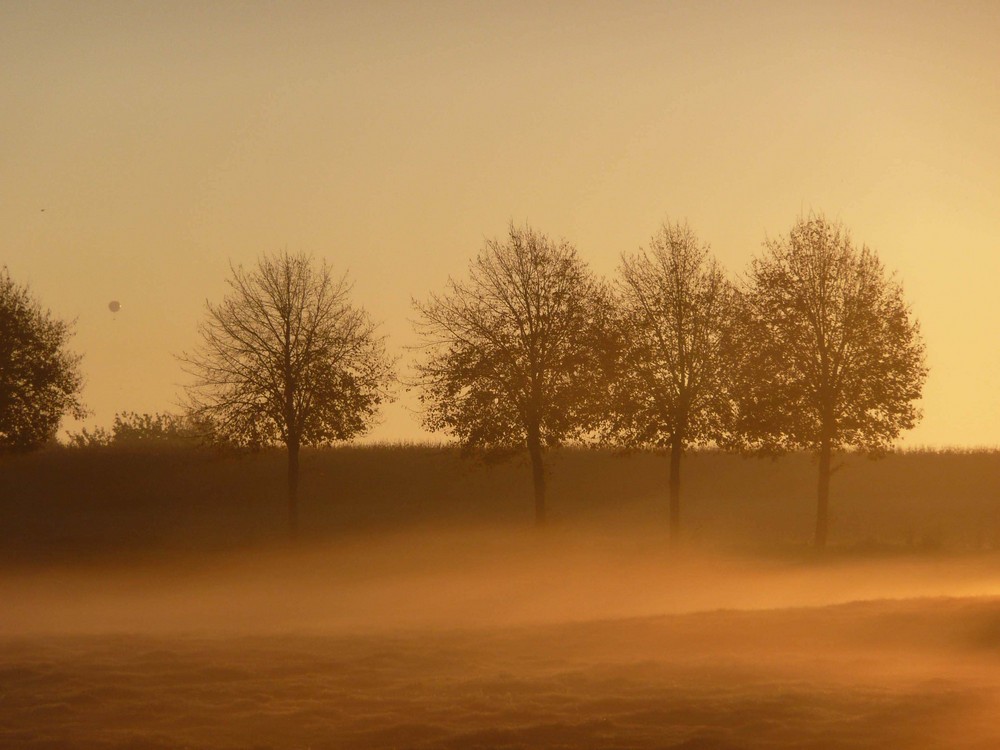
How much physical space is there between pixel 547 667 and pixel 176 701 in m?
5.26

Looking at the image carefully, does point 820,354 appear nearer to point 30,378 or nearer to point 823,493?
point 823,493

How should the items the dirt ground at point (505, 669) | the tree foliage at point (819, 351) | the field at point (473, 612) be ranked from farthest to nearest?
1. the tree foliage at point (819, 351)
2. the field at point (473, 612)
3. the dirt ground at point (505, 669)

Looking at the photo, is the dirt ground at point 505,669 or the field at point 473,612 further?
the field at point 473,612

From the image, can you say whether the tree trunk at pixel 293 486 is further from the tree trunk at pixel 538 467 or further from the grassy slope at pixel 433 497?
the tree trunk at pixel 538 467

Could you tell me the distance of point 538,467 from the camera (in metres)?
43.6

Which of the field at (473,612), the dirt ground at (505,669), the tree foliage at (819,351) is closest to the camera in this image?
the dirt ground at (505,669)

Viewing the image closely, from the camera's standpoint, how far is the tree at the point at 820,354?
41969 mm

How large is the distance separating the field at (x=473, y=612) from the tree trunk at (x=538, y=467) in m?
0.97

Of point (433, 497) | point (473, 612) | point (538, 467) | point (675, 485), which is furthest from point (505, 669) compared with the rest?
point (433, 497)

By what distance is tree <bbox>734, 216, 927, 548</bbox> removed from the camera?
4197 cm

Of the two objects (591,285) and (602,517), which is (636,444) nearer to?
(591,285)

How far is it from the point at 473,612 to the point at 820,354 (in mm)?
18647

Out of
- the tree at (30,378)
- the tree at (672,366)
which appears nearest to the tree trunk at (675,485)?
the tree at (672,366)

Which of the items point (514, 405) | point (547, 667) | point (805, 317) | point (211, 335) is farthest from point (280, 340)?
point (547, 667)
